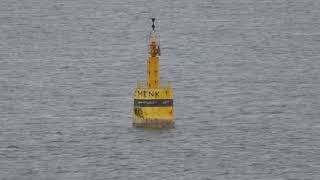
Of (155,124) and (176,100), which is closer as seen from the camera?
(155,124)

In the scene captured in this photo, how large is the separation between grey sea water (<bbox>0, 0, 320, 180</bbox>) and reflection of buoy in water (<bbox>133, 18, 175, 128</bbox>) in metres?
0.50

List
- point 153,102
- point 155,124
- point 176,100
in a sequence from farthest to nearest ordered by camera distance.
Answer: point 176,100, point 155,124, point 153,102

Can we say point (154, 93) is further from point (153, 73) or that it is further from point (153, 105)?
point (153, 73)

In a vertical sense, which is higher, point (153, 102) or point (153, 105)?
point (153, 102)

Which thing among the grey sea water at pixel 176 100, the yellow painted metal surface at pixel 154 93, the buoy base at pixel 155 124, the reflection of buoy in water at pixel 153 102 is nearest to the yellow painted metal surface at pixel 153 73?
the reflection of buoy in water at pixel 153 102

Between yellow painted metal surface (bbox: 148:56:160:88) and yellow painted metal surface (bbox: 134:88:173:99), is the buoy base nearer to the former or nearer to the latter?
yellow painted metal surface (bbox: 134:88:173:99)

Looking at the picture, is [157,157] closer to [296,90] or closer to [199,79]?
[296,90]

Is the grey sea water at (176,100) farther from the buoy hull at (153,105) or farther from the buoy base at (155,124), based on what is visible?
the buoy hull at (153,105)

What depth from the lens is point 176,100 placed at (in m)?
84.1

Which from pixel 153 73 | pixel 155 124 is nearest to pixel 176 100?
pixel 153 73

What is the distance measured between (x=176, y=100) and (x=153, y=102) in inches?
602

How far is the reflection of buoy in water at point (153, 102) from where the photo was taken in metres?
68.8

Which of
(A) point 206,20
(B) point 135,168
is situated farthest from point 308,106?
(A) point 206,20

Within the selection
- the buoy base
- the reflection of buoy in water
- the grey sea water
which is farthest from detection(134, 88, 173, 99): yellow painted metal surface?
the grey sea water
